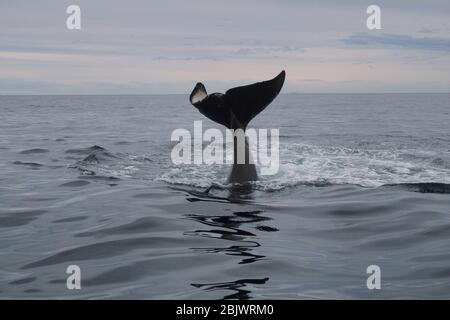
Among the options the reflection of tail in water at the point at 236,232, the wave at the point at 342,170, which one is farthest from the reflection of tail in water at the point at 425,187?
the reflection of tail in water at the point at 236,232

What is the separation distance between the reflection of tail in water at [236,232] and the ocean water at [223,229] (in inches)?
0.8

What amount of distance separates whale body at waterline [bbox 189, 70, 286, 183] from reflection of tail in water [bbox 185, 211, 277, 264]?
197 cm

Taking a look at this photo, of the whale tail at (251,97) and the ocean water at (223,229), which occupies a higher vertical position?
the whale tail at (251,97)

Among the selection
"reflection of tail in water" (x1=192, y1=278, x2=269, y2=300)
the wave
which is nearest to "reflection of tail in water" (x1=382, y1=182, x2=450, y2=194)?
the wave

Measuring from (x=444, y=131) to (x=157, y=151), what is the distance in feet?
38.8

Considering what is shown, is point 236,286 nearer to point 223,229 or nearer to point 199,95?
point 223,229

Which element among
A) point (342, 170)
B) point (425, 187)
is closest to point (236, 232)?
point (425, 187)

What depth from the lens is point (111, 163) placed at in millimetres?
14531

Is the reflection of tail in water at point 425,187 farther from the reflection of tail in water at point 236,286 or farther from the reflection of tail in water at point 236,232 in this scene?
the reflection of tail in water at point 236,286

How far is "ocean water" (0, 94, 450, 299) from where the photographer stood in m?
5.76

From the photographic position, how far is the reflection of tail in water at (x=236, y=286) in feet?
17.5

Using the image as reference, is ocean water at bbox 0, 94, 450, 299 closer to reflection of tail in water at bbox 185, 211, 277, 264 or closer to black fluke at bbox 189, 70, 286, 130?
reflection of tail in water at bbox 185, 211, 277, 264

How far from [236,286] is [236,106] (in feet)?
17.0
